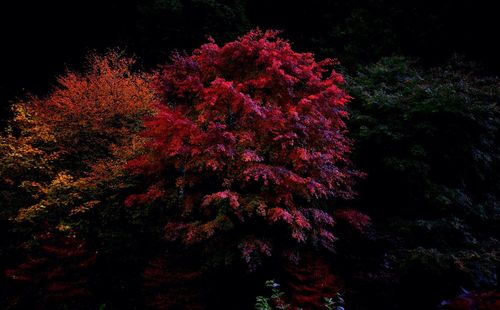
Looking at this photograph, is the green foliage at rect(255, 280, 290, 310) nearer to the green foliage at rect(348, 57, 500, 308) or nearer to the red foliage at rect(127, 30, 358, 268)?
the red foliage at rect(127, 30, 358, 268)

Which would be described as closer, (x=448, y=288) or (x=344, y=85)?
(x=448, y=288)

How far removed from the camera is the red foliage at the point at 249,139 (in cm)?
595

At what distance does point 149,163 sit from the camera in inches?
281

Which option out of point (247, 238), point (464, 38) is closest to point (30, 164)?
point (247, 238)

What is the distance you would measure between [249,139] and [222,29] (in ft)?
50.3

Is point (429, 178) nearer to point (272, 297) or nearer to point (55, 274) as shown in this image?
point (272, 297)

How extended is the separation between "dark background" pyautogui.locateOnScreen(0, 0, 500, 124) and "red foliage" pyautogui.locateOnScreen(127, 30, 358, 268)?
11566 mm

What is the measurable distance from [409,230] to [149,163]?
6.40 meters

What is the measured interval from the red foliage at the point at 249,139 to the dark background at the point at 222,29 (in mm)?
11566

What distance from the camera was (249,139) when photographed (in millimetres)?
5961

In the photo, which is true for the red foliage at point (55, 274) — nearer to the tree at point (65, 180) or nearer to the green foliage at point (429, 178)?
the tree at point (65, 180)

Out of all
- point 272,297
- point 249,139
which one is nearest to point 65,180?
point 249,139

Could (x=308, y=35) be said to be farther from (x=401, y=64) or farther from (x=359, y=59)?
(x=401, y=64)

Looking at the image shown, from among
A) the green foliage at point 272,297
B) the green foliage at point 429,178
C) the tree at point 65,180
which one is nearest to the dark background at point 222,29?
the tree at point 65,180
